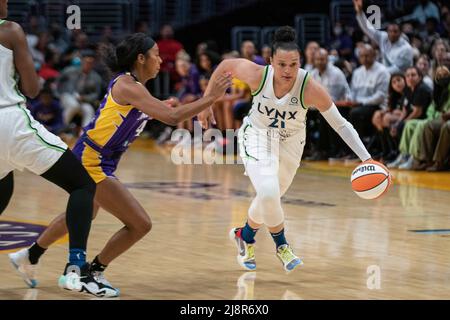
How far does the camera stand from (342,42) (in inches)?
760

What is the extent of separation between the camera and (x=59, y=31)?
76.8 feet

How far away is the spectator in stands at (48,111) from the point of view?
61.9 feet

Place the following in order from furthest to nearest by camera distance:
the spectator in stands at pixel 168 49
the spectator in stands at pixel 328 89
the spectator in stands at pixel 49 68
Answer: the spectator in stands at pixel 168 49 < the spectator in stands at pixel 49 68 < the spectator in stands at pixel 328 89

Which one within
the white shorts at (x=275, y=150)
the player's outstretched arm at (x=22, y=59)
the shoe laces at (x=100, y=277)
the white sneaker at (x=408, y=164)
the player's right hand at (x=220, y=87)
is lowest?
the white sneaker at (x=408, y=164)

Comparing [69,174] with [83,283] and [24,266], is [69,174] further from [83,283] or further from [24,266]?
[24,266]

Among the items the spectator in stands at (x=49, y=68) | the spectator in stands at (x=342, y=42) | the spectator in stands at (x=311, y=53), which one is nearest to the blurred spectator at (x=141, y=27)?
the spectator in stands at (x=49, y=68)

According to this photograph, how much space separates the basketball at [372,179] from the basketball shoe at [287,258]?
30.0 inches

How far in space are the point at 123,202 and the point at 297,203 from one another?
16.3ft

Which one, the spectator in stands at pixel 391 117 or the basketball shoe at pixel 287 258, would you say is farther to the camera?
the spectator in stands at pixel 391 117

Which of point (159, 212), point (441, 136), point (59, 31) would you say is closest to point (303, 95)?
point (159, 212)

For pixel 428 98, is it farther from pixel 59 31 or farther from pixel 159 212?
pixel 59 31

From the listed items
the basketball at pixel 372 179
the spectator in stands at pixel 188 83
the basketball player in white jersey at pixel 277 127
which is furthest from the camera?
the spectator in stands at pixel 188 83

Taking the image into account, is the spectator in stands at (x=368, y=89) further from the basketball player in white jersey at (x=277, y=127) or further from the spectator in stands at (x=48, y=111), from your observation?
the basketball player in white jersey at (x=277, y=127)

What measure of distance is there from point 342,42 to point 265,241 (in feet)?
36.2
